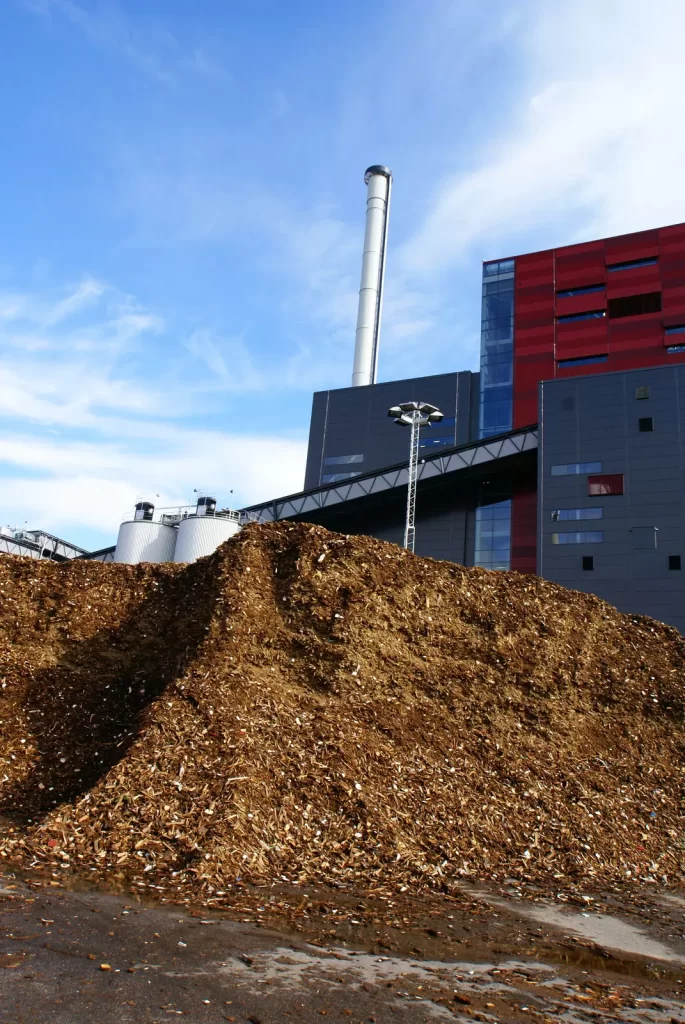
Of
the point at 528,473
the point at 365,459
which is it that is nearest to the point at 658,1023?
the point at 528,473

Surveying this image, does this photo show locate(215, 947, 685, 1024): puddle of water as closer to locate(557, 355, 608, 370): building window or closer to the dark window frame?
locate(557, 355, 608, 370): building window

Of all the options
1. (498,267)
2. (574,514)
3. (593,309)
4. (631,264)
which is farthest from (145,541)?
(631,264)

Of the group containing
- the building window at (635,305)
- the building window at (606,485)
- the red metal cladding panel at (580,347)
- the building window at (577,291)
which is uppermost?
the building window at (577,291)

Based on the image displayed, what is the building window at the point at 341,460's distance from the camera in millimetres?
60938

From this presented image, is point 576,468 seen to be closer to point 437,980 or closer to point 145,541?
point 145,541

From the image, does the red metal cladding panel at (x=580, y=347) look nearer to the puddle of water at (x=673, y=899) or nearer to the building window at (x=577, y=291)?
the building window at (x=577, y=291)

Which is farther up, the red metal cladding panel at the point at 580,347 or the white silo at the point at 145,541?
the red metal cladding panel at the point at 580,347

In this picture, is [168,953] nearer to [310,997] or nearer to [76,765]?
[310,997]

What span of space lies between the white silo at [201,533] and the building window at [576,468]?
69.1ft

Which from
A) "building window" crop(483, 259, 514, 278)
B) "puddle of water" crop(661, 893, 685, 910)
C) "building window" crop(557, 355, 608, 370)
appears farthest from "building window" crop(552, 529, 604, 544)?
"puddle of water" crop(661, 893, 685, 910)

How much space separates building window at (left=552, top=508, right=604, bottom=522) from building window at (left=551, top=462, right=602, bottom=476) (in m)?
2.41

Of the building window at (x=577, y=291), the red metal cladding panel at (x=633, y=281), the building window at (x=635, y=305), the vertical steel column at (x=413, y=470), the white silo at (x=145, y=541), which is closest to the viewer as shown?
the vertical steel column at (x=413, y=470)

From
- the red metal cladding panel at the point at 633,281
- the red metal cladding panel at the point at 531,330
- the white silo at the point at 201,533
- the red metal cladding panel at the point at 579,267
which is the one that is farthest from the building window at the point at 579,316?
the white silo at the point at 201,533

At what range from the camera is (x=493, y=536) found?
51.8 metres
